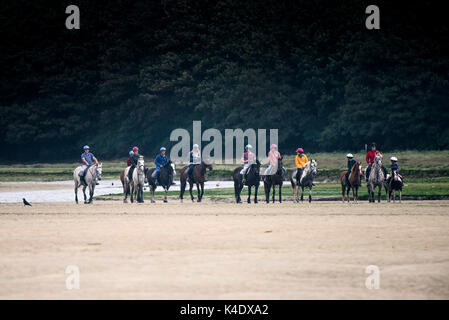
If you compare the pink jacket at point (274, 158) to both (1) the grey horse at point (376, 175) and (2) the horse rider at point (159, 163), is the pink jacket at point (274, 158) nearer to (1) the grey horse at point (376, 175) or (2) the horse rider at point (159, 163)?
(1) the grey horse at point (376, 175)

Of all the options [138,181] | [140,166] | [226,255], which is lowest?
[226,255]

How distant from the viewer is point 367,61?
68.8 meters

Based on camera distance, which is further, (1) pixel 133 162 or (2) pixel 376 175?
(1) pixel 133 162

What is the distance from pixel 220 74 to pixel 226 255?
65.8 m

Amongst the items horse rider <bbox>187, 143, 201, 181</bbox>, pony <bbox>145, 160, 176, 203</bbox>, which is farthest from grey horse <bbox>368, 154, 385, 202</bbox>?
pony <bbox>145, 160, 176, 203</bbox>

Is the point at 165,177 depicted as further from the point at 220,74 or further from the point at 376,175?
the point at 220,74

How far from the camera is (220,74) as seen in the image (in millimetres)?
79750

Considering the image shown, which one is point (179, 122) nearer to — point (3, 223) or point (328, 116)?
point (328, 116)

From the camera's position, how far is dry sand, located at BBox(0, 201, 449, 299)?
11250mm

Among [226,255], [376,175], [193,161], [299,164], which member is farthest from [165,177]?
[226,255]

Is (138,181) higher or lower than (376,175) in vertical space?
lower

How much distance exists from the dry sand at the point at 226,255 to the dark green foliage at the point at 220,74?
45.1m

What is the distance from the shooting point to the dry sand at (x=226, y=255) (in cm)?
1125

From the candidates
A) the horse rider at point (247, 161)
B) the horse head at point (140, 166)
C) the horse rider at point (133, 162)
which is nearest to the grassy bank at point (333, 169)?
the horse rider at point (247, 161)
